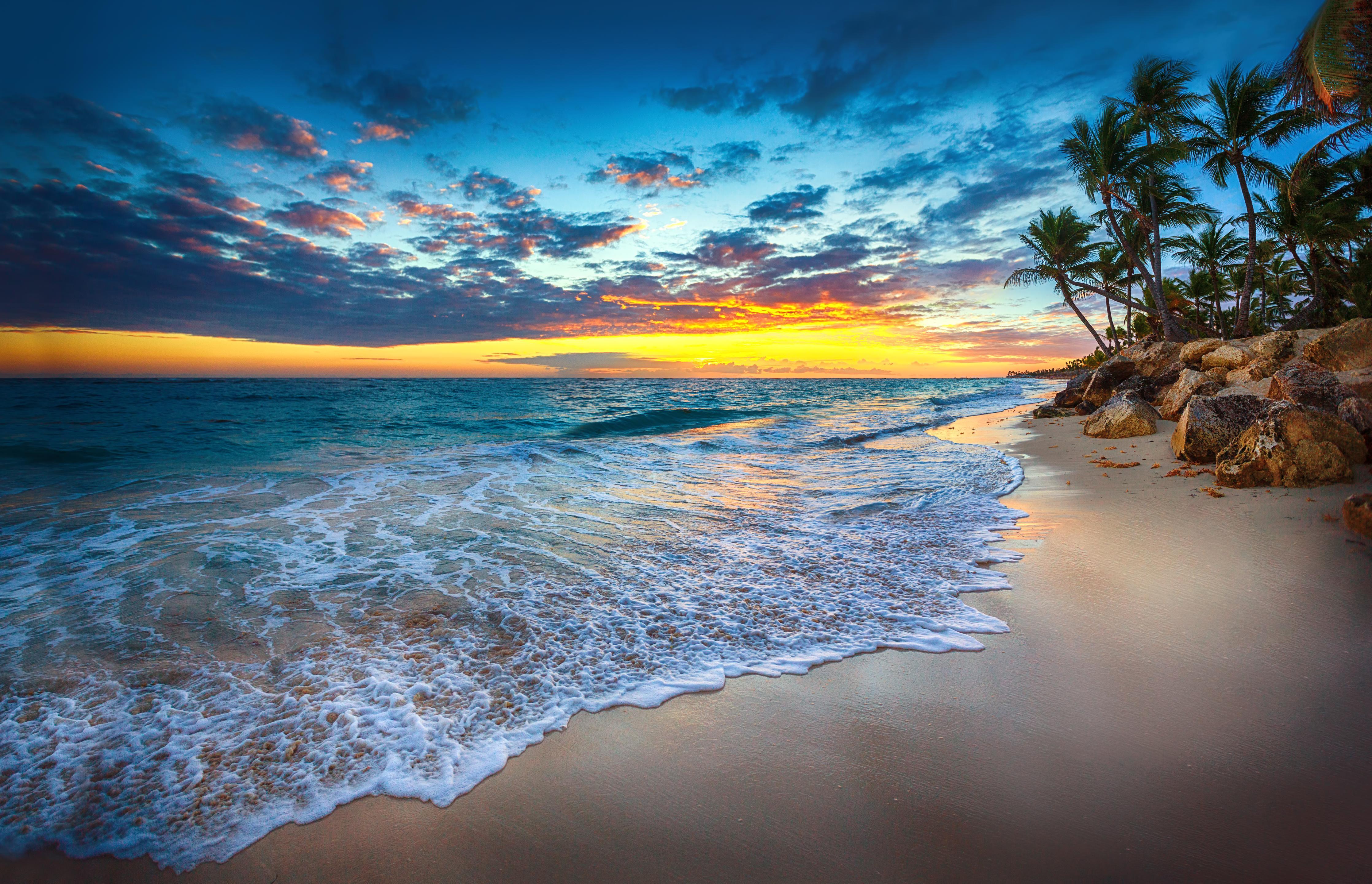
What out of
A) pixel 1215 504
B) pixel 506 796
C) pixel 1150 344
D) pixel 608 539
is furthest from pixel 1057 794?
pixel 1150 344

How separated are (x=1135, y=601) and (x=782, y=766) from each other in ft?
10.3

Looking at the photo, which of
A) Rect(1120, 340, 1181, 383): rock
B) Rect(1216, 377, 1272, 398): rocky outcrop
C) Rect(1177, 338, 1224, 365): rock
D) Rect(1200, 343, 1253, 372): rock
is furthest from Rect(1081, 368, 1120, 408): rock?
Rect(1216, 377, 1272, 398): rocky outcrop

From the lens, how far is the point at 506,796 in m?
2.29

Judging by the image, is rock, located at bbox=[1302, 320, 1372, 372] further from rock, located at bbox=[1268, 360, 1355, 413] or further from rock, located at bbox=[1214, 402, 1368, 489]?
rock, located at bbox=[1214, 402, 1368, 489]

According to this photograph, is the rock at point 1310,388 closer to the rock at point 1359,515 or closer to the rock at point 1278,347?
the rock at point 1359,515

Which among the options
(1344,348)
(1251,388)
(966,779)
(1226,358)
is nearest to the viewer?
(966,779)

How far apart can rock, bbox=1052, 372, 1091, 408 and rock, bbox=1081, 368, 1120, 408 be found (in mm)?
341

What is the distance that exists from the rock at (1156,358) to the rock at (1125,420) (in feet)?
21.7

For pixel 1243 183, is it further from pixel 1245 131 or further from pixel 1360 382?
pixel 1360 382

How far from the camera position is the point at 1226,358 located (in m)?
12.9

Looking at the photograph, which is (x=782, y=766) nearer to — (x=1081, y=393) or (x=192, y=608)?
(x=192, y=608)

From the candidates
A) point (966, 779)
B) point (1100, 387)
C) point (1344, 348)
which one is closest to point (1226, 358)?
point (1344, 348)

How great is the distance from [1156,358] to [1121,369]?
2.96 ft

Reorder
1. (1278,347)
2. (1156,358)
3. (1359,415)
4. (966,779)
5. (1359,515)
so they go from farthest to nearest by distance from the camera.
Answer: (1156,358), (1278,347), (1359,415), (1359,515), (966,779)
